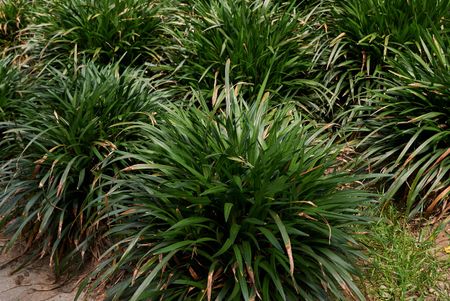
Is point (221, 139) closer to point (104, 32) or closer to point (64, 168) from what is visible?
point (64, 168)

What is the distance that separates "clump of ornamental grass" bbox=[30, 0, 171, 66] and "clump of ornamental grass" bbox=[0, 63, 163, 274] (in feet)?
3.33

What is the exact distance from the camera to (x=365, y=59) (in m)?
4.55

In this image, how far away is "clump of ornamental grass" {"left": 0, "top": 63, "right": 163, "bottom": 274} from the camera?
3695 mm

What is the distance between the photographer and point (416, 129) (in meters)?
3.78

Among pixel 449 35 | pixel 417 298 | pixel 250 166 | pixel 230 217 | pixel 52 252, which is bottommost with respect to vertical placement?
pixel 52 252

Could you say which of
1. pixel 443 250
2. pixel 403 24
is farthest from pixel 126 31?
pixel 443 250

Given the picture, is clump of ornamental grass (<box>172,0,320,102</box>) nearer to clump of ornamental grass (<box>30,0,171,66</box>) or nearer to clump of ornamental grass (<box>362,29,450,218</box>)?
clump of ornamental grass (<box>30,0,171,66</box>)

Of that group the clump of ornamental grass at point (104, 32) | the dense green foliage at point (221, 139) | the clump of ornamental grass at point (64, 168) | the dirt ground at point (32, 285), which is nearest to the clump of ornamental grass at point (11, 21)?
the dense green foliage at point (221, 139)

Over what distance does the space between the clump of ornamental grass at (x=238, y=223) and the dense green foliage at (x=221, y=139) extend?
0.04 feet

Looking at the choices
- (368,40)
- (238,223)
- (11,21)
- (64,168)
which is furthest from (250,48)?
(11,21)

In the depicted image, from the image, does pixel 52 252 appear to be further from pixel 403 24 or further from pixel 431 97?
pixel 403 24

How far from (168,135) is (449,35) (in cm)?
251

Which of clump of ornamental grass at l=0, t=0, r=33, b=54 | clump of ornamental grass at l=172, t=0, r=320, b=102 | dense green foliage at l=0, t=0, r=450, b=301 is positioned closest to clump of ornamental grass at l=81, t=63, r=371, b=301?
dense green foliage at l=0, t=0, r=450, b=301

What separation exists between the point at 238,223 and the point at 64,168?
1428 mm
